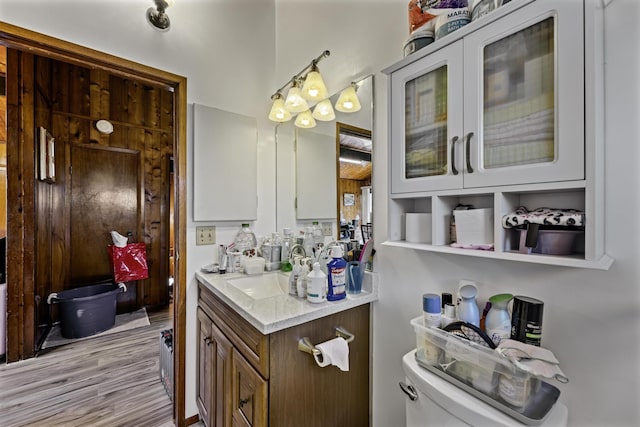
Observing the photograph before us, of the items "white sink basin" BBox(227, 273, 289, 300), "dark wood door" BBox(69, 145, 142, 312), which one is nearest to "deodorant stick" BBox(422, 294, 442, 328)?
"white sink basin" BBox(227, 273, 289, 300)

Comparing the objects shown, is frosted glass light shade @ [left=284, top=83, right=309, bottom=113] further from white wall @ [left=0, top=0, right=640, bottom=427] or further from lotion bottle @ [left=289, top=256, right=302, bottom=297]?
lotion bottle @ [left=289, top=256, right=302, bottom=297]

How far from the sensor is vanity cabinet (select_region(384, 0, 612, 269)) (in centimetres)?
64

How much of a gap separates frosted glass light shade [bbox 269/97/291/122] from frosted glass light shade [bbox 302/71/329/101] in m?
0.32

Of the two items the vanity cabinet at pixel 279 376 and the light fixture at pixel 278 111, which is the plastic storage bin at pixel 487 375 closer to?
the vanity cabinet at pixel 279 376

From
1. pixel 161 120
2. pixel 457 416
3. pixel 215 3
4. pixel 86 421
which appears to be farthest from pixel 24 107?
pixel 457 416

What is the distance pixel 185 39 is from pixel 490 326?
210 cm

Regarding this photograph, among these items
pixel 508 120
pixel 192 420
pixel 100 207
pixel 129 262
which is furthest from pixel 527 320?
pixel 100 207

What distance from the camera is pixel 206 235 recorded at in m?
1.77

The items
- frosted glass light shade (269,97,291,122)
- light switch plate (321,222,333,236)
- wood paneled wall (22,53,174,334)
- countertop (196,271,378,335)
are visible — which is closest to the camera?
countertop (196,271,378,335)

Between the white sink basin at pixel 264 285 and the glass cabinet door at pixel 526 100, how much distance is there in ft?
3.89

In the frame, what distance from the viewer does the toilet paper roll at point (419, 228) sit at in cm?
104

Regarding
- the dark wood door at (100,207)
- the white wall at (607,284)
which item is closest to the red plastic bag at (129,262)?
the dark wood door at (100,207)

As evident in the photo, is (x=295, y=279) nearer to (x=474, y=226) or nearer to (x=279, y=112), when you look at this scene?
(x=474, y=226)

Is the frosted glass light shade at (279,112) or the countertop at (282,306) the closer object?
the countertop at (282,306)
